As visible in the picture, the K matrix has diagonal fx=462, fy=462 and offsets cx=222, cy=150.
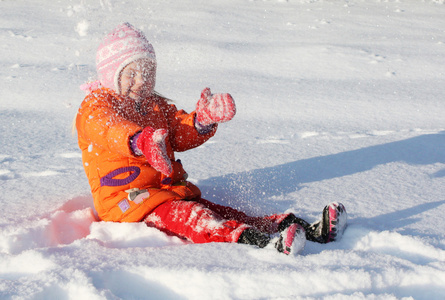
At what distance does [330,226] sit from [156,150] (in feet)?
2.58

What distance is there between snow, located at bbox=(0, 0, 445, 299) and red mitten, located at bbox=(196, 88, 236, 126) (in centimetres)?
49

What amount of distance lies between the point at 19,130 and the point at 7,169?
64 centimetres

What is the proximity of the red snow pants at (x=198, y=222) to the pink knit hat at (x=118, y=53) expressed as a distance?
0.58 metres

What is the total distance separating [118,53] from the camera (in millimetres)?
1999

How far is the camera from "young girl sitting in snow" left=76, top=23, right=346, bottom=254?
1858 millimetres

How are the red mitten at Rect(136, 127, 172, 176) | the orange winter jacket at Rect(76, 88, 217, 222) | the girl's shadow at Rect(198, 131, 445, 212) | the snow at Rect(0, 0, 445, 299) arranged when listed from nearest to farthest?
the snow at Rect(0, 0, 445, 299), the red mitten at Rect(136, 127, 172, 176), the orange winter jacket at Rect(76, 88, 217, 222), the girl's shadow at Rect(198, 131, 445, 212)

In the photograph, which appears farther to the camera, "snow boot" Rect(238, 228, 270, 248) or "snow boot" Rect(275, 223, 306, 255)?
"snow boot" Rect(238, 228, 270, 248)

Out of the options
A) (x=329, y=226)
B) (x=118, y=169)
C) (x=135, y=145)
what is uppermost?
(x=135, y=145)

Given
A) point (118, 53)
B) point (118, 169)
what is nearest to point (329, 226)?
point (118, 169)

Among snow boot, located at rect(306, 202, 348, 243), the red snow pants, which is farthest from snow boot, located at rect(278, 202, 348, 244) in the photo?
the red snow pants

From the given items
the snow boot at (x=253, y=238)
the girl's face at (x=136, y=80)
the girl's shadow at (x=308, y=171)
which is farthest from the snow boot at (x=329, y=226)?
the girl's face at (x=136, y=80)

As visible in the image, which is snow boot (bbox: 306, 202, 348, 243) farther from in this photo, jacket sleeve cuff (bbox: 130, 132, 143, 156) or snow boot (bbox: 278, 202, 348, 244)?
jacket sleeve cuff (bbox: 130, 132, 143, 156)

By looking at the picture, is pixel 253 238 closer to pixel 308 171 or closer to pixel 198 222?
pixel 198 222

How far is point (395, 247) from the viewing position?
71.2 inches
